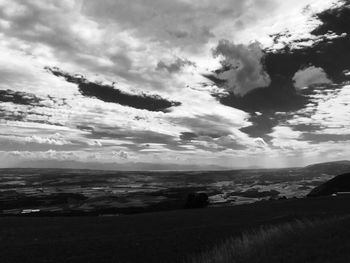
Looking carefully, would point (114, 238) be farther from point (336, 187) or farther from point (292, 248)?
point (336, 187)

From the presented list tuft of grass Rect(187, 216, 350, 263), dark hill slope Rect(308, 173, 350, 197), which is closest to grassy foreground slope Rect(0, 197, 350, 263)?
tuft of grass Rect(187, 216, 350, 263)

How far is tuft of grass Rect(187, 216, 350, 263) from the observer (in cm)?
1573

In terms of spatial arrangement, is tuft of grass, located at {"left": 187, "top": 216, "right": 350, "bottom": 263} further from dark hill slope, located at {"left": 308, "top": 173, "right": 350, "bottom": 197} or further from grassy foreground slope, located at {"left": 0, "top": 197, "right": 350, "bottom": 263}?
dark hill slope, located at {"left": 308, "top": 173, "right": 350, "bottom": 197}

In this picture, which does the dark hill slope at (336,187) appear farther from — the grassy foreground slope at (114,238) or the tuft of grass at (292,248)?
A: the tuft of grass at (292,248)

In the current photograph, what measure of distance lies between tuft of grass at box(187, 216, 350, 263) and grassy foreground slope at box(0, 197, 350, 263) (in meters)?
1.42

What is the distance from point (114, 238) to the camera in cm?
2720

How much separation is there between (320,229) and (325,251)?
5.75 m

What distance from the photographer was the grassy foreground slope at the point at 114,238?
70.9 feet

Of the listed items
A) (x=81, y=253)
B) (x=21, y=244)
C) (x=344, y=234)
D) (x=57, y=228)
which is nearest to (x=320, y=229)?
(x=344, y=234)

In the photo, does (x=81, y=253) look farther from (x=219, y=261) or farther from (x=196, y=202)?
(x=196, y=202)

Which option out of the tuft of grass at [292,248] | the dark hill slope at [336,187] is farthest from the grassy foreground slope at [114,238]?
the dark hill slope at [336,187]

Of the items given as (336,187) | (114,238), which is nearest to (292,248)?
(114,238)

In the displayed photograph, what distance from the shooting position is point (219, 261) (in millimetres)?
16844

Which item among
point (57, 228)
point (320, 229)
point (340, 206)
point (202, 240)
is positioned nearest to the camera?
point (320, 229)
